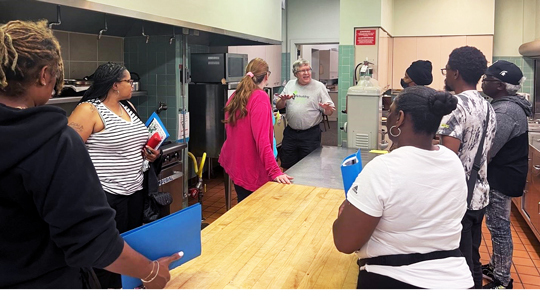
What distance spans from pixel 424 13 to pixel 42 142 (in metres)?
6.60

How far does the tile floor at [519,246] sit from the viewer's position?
A: 127 inches

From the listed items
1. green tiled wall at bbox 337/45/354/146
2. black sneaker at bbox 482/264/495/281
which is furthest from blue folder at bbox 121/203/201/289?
green tiled wall at bbox 337/45/354/146

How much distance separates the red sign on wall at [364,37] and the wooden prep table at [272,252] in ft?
11.3

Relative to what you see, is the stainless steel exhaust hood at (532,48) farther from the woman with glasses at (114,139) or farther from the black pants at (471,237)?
the woman with glasses at (114,139)

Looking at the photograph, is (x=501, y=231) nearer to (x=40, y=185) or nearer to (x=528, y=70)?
(x=40, y=185)

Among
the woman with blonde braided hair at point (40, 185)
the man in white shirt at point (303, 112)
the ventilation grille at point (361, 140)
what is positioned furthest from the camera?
the man in white shirt at point (303, 112)

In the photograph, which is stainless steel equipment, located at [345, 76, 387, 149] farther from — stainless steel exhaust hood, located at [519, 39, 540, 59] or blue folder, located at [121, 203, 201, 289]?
blue folder, located at [121, 203, 201, 289]

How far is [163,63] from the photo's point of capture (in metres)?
4.11

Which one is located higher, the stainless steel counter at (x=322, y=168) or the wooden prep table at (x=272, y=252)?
the stainless steel counter at (x=322, y=168)

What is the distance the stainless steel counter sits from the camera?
279cm

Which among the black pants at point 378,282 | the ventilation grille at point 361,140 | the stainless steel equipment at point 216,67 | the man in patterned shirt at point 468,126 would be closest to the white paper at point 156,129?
the man in patterned shirt at point 468,126

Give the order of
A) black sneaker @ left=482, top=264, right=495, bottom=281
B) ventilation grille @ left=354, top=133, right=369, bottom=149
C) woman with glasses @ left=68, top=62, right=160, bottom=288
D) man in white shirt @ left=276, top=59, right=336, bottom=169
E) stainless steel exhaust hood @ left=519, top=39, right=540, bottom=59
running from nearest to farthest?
woman with glasses @ left=68, top=62, right=160, bottom=288, black sneaker @ left=482, top=264, right=495, bottom=281, ventilation grille @ left=354, top=133, right=369, bottom=149, man in white shirt @ left=276, top=59, right=336, bottom=169, stainless steel exhaust hood @ left=519, top=39, right=540, bottom=59

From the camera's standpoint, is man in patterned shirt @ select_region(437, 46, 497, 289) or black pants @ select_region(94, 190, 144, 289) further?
black pants @ select_region(94, 190, 144, 289)

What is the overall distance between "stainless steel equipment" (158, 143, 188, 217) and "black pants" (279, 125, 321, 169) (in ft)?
3.00
